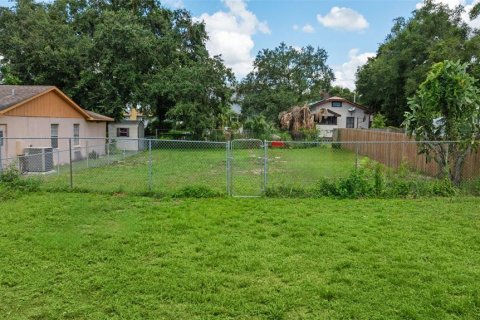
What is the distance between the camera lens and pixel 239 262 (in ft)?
15.2

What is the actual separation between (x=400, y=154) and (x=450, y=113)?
5.19 m

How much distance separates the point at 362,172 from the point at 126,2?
85.9ft

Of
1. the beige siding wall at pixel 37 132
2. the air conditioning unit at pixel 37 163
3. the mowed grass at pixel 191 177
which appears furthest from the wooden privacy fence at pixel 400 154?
the beige siding wall at pixel 37 132

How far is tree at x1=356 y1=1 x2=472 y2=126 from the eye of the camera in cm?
2365

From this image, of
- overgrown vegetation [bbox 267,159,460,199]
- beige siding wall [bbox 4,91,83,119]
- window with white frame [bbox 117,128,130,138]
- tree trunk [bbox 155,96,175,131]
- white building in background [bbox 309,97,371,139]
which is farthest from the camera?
white building in background [bbox 309,97,371,139]

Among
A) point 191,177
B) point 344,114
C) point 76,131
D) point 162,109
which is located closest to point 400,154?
point 191,177

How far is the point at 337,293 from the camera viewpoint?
12.5 feet

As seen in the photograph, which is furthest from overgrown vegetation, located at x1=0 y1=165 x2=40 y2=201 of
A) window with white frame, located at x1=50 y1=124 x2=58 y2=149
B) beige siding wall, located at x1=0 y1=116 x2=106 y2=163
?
window with white frame, located at x1=50 y1=124 x2=58 y2=149

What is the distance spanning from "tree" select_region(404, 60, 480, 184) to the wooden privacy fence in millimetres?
600

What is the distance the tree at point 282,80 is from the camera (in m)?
42.2

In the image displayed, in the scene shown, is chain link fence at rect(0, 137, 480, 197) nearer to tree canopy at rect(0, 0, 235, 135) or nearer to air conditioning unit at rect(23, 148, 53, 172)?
air conditioning unit at rect(23, 148, 53, 172)

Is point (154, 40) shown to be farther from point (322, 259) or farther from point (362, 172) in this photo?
point (322, 259)

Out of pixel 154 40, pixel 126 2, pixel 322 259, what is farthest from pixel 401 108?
pixel 322 259

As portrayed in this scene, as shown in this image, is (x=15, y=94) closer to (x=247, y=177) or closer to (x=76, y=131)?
(x=76, y=131)
